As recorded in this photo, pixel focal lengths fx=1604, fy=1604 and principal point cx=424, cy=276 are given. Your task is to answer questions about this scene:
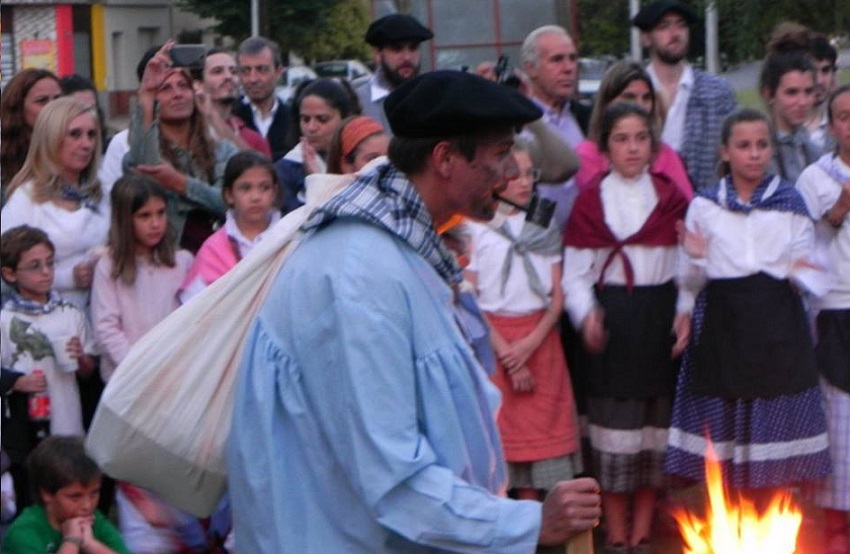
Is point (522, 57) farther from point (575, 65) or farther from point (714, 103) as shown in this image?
point (714, 103)

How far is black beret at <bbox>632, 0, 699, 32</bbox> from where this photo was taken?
24.8 ft

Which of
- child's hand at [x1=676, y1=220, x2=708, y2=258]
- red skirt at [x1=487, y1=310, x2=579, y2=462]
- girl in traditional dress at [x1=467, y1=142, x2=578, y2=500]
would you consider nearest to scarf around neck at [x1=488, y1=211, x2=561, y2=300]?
girl in traditional dress at [x1=467, y1=142, x2=578, y2=500]

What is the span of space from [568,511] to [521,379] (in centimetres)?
375

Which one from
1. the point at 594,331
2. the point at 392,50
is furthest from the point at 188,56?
the point at 594,331

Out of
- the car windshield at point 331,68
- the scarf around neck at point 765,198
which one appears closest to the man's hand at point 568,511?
the scarf around neck at point 765,198

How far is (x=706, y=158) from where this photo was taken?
7.32 m

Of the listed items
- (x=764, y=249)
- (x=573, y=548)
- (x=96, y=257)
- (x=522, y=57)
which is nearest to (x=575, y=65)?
(x=522, y=57)

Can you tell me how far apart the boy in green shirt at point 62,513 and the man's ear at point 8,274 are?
2.91 feet

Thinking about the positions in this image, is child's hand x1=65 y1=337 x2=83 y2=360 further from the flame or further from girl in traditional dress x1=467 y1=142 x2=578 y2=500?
the flame

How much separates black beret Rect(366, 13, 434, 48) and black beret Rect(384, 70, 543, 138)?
466cm

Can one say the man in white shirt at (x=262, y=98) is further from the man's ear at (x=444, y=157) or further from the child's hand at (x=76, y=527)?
the man's ear at (x=444, y=157)

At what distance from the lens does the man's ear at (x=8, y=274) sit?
6.18 m

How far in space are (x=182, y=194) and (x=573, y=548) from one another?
13.2 feet

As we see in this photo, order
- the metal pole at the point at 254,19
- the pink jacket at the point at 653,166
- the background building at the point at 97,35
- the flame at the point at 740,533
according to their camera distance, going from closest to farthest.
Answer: the flame at the point at 740,533 → the pink jacket at the point at 653,166 → the background building at the point at 97,35 → the metal pole at the point at 254,19
